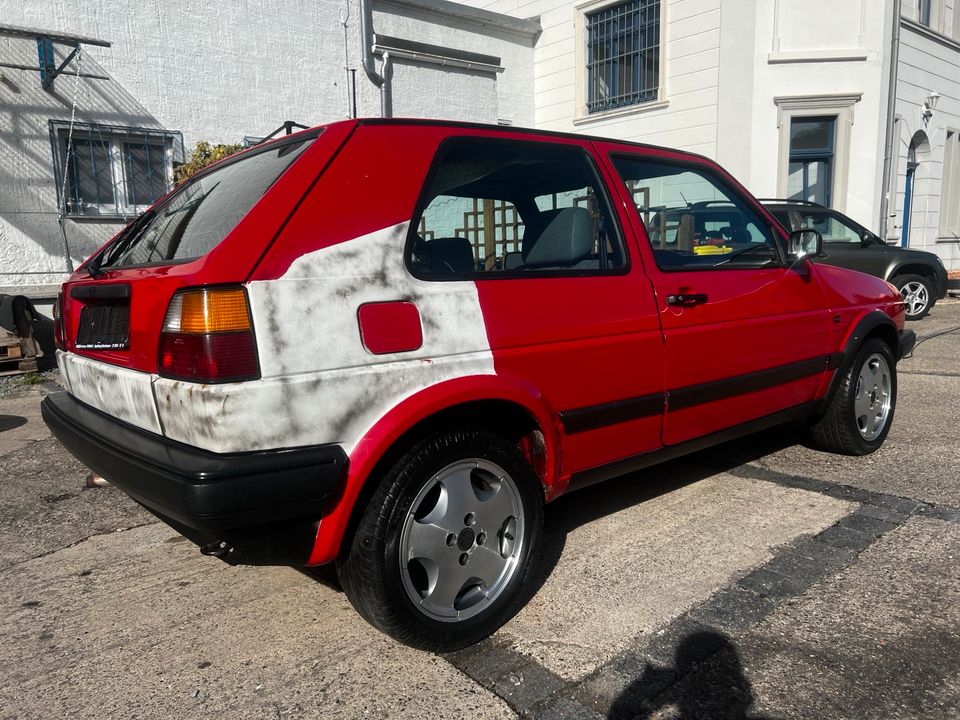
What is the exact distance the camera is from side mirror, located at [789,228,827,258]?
3.51 m

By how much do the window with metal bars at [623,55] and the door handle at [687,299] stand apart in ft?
34.5

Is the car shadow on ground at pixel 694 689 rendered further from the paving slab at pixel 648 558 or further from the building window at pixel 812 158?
the building window at pixel 812 158

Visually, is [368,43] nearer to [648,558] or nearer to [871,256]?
[871,256]

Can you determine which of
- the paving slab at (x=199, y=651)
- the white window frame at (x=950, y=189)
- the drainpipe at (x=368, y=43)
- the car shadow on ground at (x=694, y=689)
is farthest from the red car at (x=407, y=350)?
the white window frame at (x=950, y=189)

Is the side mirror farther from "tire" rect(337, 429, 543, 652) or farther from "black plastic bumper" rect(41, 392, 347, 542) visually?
"black plastic bumper" rect(41, 392, 347, 542)

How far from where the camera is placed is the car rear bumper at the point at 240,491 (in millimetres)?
1832

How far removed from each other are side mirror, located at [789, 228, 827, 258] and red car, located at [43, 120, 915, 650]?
16.9 inches

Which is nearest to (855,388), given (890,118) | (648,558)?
(648,558)

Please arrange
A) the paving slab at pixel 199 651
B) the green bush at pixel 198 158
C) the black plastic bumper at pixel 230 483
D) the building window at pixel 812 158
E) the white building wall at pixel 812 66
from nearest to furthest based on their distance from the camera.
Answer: the black plastic bumper at pixel 230 483, the paving slab at pixel 199 651, the green bush at pixel 198 158, the white building wall at pixel 812 66, the building window at pixel 812 158

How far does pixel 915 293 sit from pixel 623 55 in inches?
254

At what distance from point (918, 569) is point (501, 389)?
6.00ft

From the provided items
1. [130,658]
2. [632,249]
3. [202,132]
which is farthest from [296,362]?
[202,132]

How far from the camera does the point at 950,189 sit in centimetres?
1636

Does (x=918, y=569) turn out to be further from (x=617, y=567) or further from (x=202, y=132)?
(x=202, y=132)
